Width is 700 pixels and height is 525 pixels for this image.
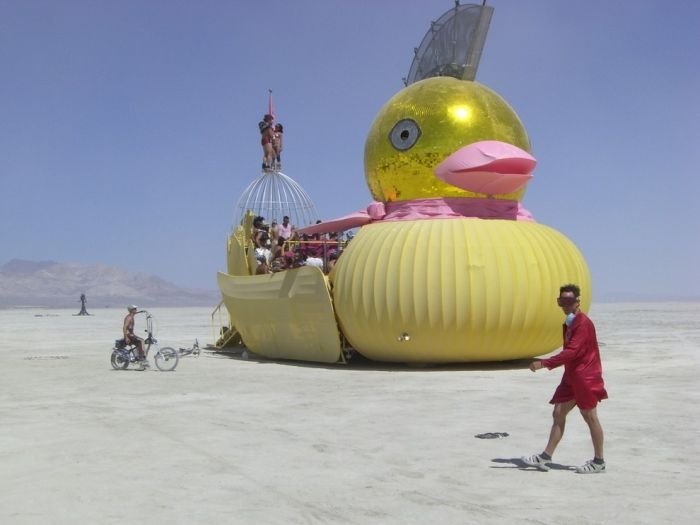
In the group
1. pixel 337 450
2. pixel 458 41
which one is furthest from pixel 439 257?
pixel 337 450

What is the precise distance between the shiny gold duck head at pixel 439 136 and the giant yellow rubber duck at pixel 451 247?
3cm

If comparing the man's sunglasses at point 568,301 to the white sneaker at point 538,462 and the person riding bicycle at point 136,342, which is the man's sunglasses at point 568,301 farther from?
the person riding bicycle at point 136,342

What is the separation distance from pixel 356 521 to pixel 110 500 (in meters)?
2.15

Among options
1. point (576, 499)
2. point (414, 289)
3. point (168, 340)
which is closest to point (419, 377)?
point (414, 289)

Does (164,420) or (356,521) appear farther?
(164,420)

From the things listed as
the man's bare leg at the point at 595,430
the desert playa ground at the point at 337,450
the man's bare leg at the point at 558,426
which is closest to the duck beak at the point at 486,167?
the desert playa ground at the point at 337,450

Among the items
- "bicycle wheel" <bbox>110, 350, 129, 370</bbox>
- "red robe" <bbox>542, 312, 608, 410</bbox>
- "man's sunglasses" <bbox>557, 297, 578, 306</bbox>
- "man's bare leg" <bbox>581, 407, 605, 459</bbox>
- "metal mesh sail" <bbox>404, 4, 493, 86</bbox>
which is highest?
"metal mesh sail" <bbox>404, 4, 493, 86</bbox>

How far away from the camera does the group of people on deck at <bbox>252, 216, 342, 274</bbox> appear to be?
20.8 meters

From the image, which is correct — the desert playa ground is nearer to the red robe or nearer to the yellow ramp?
the red robe

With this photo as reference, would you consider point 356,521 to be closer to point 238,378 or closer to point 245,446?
point 245,446

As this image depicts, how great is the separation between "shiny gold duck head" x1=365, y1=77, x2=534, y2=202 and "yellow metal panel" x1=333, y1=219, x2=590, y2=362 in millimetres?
1152

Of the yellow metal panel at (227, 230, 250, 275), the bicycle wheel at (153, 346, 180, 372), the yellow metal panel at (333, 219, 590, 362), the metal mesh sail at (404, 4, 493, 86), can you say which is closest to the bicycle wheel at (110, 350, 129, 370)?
the bicycle wheel at (153, 346, 180, 372)

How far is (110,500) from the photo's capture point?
6.94 m

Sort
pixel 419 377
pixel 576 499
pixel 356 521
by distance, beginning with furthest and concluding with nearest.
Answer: pixel 419 377, pixel 576 499, pixel 356 521
